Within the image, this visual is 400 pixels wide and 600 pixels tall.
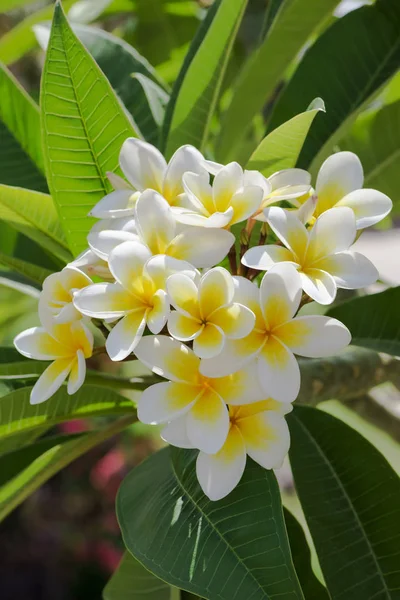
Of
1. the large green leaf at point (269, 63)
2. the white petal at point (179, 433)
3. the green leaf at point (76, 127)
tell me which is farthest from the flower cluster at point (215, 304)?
the large green leaf at point (269, 63)

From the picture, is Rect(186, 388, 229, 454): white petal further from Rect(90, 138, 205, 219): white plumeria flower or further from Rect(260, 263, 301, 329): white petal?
Rect(90, 138, 205, 219): white plumeria flower

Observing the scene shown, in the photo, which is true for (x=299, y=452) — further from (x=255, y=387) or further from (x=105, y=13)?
(x=105, y=13)

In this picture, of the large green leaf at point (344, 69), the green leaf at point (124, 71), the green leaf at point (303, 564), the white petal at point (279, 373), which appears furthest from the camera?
the green leaf at point (124, 71)

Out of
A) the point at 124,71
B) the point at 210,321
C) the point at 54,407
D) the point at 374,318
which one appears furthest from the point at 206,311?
the point at 124,71

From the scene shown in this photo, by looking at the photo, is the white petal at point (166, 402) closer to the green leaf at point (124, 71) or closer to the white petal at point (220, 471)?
the white petal at point (220, 471)

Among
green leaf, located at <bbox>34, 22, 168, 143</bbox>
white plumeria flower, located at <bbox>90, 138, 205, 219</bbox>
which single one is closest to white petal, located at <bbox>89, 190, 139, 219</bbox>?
white plumeria flower, located at <bbox>90, 138, 205, 219</bbox>

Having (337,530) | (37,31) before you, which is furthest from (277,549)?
(37,31)
